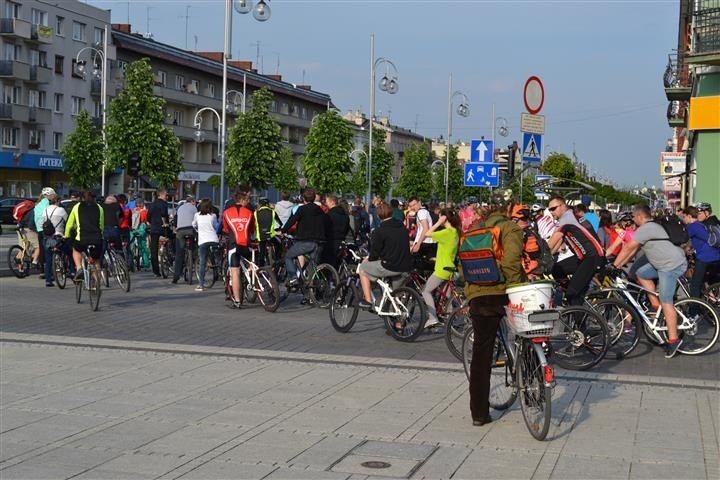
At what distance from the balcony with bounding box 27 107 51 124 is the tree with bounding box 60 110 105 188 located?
8074 mm

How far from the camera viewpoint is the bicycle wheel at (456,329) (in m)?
11.8

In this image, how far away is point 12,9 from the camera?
218 feet

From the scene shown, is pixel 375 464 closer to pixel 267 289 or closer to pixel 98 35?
pixel 267 289

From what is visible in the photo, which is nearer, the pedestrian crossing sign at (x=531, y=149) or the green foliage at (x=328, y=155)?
the pedestrian crossing sign at (x=531, y=149)

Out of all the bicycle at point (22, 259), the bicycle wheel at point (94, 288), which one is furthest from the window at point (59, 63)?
the bicycle wheel at point (94, 288)

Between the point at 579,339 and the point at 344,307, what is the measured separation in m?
3.57

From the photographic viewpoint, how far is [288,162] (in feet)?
303

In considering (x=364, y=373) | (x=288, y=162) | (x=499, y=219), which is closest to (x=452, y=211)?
(x=364, y=373)

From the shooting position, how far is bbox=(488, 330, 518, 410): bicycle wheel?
8383 millimetres

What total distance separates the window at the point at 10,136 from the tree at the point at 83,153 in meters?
7.06

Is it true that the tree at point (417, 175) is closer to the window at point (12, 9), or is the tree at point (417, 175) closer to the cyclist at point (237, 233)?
the window at point (12, 9)

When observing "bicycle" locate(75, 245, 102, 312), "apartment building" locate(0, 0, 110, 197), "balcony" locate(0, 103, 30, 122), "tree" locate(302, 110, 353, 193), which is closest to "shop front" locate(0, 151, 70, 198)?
"apartment building" locate(0, 0, 110, 197)

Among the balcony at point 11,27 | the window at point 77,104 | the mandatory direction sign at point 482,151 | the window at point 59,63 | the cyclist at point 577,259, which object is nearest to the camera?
the cyclist at point 577,259

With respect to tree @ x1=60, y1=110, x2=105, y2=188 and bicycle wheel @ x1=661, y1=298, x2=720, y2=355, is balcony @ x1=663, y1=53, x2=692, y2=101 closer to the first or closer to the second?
bicycle wheel @ x1=661, y1=298, x2=720, y2=355
